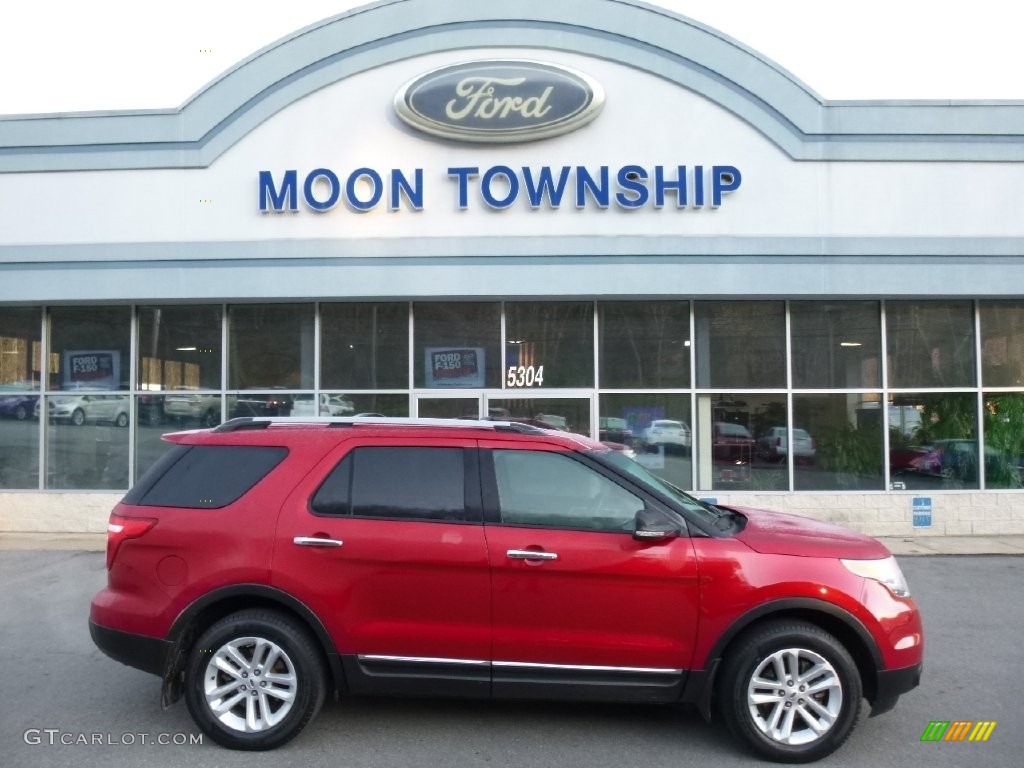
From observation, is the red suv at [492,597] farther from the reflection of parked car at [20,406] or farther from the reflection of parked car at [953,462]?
the reflection of parked car at [20,406]

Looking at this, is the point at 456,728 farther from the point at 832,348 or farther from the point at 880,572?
the point at 832,348

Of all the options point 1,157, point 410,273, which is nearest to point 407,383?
point 410,273

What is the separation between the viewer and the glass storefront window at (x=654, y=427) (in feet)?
41.2

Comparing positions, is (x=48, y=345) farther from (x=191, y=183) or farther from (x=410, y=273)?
(x=410, y=273)

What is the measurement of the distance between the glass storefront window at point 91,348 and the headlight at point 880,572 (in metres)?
11.2

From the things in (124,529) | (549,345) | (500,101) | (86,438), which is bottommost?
(124,529)

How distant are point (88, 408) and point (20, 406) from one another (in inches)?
40.7

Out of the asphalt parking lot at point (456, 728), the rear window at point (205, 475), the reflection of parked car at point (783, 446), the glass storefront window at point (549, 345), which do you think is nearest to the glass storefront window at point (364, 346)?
the glass storefront window at point (549, 345)

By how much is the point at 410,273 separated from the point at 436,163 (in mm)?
1579

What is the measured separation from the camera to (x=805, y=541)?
4.86 meters

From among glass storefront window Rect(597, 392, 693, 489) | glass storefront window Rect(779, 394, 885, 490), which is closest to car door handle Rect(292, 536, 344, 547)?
glass storefront window Rect(597, 392, 693, 489)

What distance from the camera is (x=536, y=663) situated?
4.72 m

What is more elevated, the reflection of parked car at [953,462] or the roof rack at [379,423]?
the roof rack at [379,423]

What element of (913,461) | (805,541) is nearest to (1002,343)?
(913,461)
